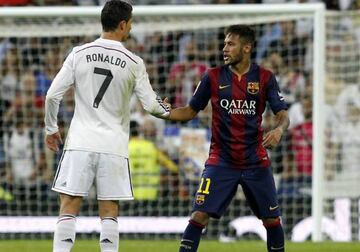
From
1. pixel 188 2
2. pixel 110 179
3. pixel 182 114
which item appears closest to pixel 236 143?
pixel 182 114

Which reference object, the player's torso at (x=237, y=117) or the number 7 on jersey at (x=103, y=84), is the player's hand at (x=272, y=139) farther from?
the number 7 on jersey at (x=103, y=84)

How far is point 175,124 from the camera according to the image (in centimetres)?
1331

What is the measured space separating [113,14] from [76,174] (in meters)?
1.09

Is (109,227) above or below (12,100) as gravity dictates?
below

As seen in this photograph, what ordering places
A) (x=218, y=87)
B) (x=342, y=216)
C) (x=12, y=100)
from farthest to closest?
1. (x=12, y=100)
2. (x=342, y=216)
3. (x=218, y=87)

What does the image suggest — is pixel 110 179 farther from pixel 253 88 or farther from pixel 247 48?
pixel 247 48

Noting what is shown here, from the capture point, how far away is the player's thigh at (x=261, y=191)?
792cm

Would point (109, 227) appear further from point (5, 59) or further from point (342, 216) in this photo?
point (5, 59)

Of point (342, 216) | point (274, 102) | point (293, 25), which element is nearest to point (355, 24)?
point (293, 25)

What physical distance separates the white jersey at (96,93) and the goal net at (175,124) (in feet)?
16.9

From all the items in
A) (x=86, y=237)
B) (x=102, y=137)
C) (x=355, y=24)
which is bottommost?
(x=86, y=237)

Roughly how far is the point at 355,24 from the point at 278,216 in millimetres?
5594

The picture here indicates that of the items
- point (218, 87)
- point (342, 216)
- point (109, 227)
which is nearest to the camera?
point (109, 227)

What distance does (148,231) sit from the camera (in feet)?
41.4
